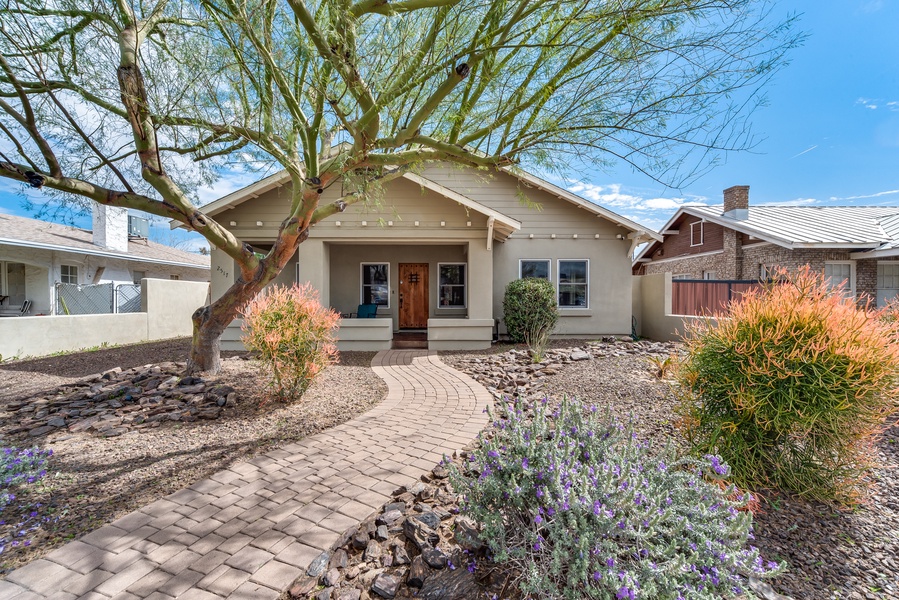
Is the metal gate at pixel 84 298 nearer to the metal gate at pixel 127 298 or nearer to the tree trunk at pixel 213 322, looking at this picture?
the metal gate at pixel 127 298

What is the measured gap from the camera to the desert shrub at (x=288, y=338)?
495 cm

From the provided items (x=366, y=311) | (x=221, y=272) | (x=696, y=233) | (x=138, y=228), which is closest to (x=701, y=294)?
(x=696, y=233)

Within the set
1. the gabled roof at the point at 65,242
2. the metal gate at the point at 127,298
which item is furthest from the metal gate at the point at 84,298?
the gabled roof at the point at 65,242

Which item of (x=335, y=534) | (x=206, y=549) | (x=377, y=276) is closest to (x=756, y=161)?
(x=335, y=534)

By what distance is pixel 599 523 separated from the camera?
1.77 m

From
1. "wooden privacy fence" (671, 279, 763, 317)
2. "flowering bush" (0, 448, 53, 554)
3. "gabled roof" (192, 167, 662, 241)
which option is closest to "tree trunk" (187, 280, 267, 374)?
"flowering bush" (0, 448, 53, 554)

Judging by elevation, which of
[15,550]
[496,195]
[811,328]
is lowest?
[15,550]

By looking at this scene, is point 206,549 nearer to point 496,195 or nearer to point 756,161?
point 756,161

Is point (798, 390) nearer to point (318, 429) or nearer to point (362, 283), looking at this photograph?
point (318, 429)

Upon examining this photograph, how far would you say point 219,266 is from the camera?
1030 centimetres

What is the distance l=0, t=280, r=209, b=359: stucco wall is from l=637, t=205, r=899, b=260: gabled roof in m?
21.5

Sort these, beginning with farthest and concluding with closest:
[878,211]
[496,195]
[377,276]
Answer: [878,211]
[377,276]
[496,195]

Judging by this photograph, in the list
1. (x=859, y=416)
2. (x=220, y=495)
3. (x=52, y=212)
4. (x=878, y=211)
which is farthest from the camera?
(x=878, y=211)

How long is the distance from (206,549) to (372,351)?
7.51m
